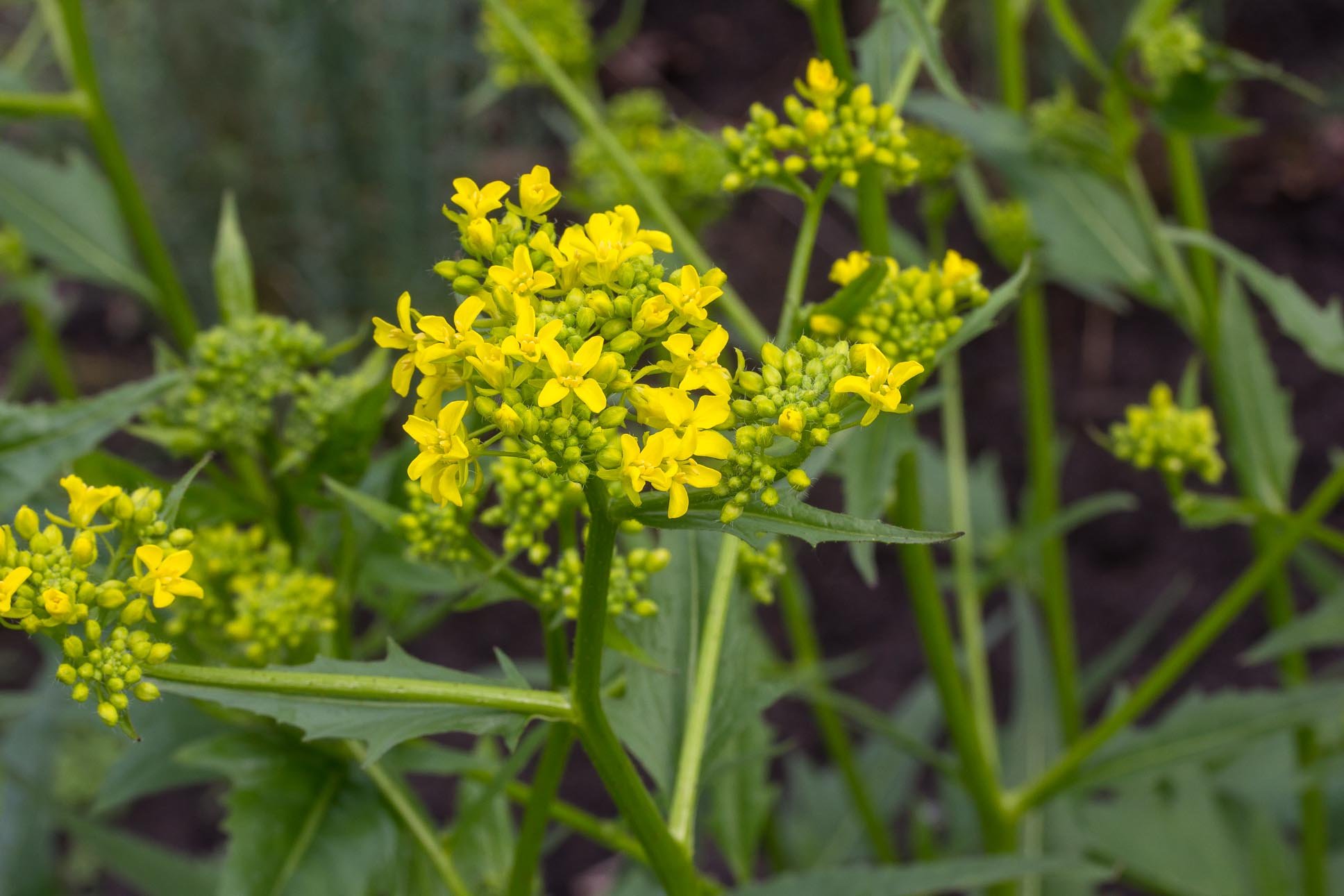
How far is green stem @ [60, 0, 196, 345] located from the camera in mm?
2422

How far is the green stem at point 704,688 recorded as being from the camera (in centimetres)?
164

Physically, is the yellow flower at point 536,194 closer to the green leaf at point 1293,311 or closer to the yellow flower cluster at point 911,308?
the yellow flower cluster at point 911,308

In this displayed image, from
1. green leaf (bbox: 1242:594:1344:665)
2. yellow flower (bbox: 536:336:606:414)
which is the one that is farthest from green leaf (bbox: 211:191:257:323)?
green leaf (bbox: 1242:594:1344:665)

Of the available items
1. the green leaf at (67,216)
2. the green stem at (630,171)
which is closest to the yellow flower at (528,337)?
the green stem at (630,171)

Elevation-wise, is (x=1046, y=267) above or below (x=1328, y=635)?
above

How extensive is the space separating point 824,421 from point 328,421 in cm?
96

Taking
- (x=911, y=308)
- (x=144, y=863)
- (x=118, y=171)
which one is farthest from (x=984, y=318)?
(x=144, y=863)

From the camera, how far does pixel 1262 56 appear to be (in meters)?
6.23

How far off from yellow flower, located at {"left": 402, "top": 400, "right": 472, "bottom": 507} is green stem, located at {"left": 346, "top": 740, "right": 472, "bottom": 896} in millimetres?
792

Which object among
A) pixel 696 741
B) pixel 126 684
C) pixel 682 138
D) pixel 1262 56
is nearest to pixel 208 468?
pixel 126 684

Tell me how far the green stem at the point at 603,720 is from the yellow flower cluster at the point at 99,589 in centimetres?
42

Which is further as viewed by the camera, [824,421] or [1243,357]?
[1243,357]

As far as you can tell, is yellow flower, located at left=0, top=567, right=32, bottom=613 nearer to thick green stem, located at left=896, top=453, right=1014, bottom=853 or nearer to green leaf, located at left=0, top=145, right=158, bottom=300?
thick green stem, located at left=896, top=453, right=1014, bottom=853

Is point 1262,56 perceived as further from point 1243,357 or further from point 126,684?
point 126,684
